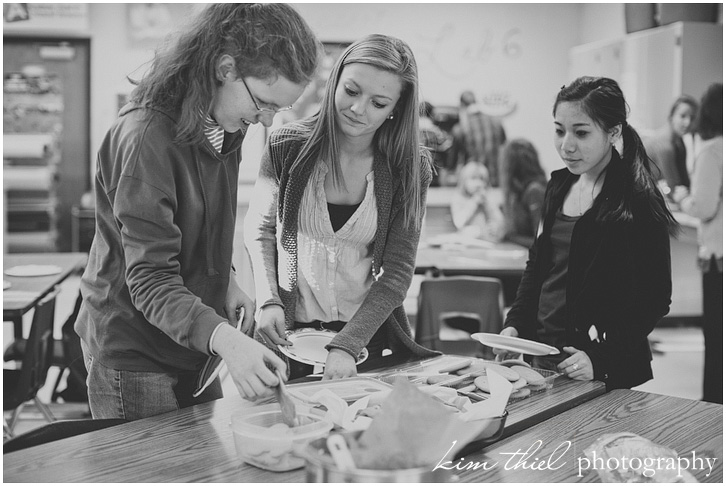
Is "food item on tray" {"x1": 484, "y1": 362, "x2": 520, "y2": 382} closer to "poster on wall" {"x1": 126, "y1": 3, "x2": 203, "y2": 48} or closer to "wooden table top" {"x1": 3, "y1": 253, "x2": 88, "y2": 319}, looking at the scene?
"wooden table top" {"x1": 3, "y1": 253, "x2": 88, "y2": 319}

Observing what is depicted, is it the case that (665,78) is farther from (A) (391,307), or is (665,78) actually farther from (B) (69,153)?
(B) (69,153)

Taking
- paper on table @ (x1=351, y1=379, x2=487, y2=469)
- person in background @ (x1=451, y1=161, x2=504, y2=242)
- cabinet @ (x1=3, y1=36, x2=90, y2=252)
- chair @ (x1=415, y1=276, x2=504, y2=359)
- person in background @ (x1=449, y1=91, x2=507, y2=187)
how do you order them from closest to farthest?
paper on table @ (x1=351, y1=379, x2=487, y2=469), chair @ (x1=415, y1=276, x2=504, y2=359), person in background @ (x1=451, y1=161, x2=504, y2=242), cabinet @ (x1=3, y1=36, x2=90, y2=252), person in background @ (x1=449, y1=91, x2=507, y2=187)

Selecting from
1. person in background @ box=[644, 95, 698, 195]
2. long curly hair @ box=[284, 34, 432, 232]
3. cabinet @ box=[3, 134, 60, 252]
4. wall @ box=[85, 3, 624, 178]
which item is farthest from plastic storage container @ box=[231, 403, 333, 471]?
cabinet @ box=[3, 134, 60, 252]

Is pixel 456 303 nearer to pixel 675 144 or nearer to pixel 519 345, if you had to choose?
pixel 519 345

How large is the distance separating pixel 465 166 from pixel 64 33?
143 inches

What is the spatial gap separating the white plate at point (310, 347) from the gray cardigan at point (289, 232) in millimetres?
60

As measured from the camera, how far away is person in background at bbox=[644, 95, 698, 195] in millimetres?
4641

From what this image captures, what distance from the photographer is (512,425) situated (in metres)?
1.41

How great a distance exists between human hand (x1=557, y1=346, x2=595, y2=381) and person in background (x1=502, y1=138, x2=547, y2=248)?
2994 mm

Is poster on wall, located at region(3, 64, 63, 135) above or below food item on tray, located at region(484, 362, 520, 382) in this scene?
above

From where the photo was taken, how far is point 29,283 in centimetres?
327

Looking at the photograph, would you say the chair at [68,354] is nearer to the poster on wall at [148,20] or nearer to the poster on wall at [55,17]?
the poster on wall at [55,17]

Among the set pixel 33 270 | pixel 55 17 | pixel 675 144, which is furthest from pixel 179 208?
pixel 55 17

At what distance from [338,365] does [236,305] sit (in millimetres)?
259
